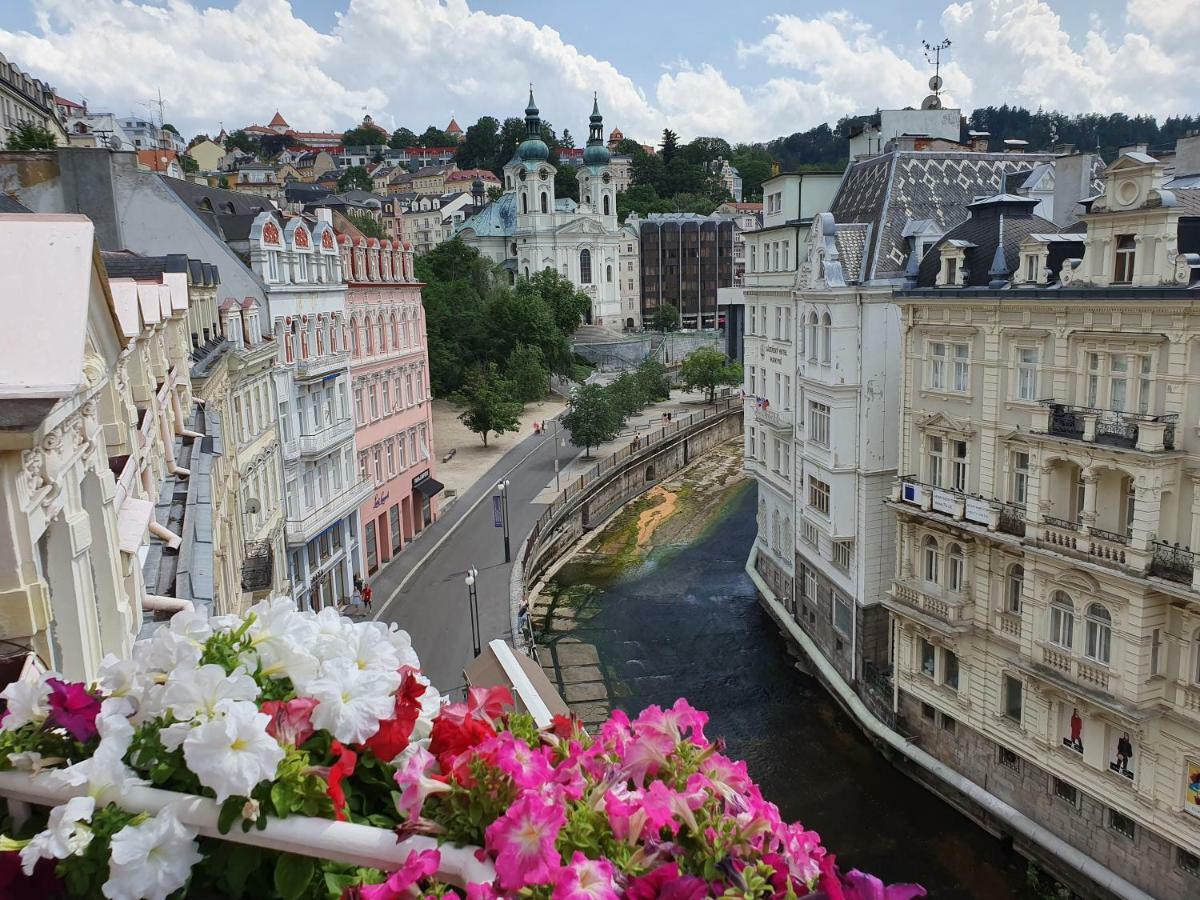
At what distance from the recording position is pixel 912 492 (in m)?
24.6

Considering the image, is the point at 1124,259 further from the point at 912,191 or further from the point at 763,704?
the point at 763,704

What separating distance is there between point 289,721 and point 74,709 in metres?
0.87

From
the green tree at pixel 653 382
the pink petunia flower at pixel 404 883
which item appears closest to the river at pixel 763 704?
the pink petunia flower at pixel 404 883

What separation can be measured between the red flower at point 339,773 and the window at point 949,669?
23.6 meters

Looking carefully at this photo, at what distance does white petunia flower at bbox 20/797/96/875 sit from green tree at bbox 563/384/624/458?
→ 5603cm

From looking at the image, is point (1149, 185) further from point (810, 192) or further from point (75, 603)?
point (75, 603)

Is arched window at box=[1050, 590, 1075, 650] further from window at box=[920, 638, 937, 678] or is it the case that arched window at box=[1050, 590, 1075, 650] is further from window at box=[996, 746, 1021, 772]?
window at box=[920, 638, 937, 678]

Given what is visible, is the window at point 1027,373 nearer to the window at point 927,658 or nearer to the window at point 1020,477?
the window at point 1020,477

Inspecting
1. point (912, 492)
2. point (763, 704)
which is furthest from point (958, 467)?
point (763, 704)

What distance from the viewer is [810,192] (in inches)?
1292

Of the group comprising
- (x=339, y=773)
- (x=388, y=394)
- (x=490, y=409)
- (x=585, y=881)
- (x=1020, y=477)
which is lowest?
(x=490, y=409)

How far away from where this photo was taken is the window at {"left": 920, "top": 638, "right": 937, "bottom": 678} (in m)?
25.0

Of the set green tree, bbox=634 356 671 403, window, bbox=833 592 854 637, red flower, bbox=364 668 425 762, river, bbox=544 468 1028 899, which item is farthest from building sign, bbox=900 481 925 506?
green tree, bbox=634 356 671 403

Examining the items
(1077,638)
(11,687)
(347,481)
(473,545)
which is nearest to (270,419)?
(347,481)
